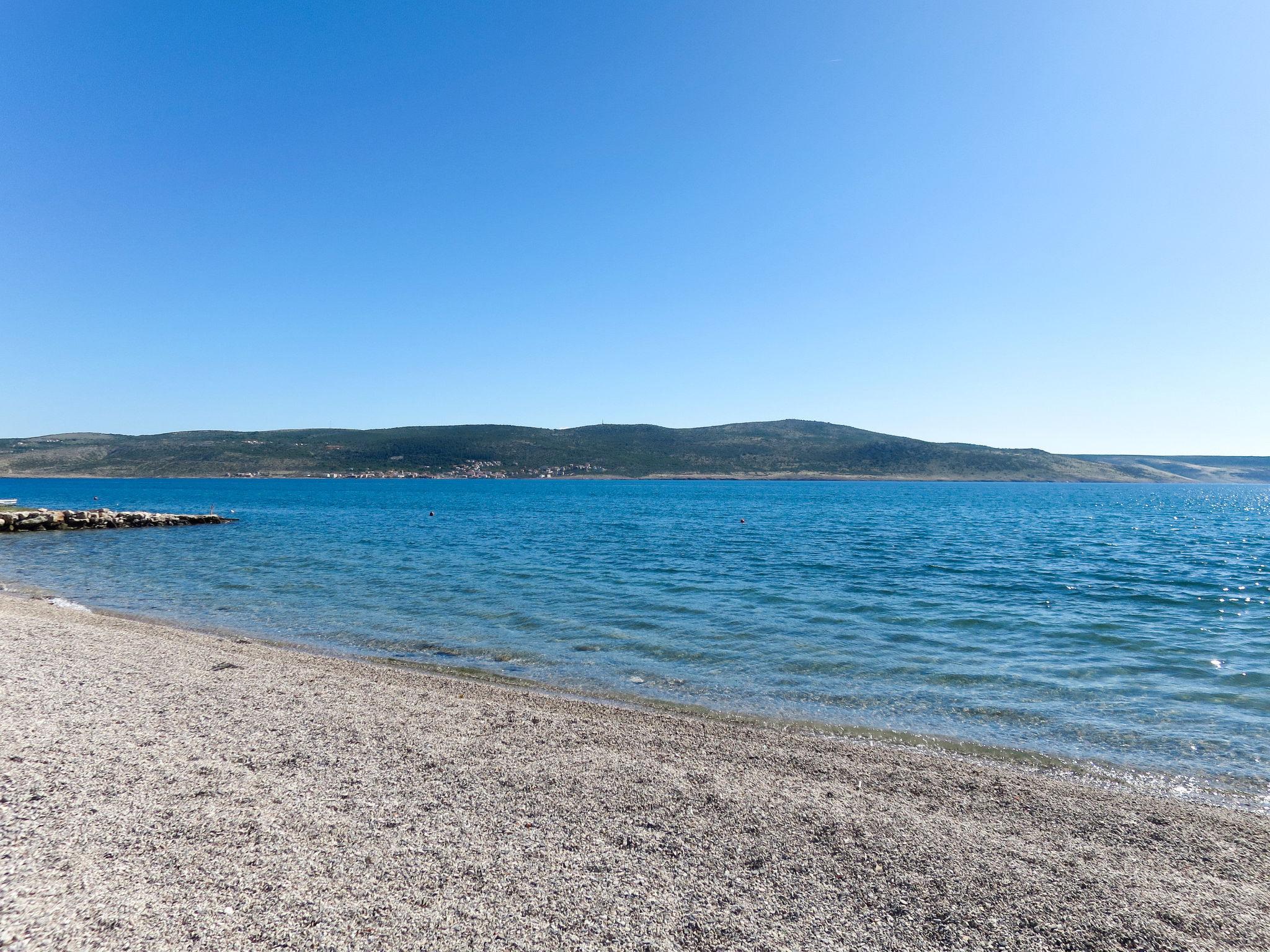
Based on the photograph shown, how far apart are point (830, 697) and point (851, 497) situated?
116306 millimetres

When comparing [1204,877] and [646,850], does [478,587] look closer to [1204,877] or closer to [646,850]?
[646,850]

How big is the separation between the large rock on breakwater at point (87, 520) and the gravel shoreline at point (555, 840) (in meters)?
48.9

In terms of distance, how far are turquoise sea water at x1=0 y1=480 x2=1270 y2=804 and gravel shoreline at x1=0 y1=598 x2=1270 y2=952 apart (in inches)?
105

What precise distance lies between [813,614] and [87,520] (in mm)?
57227

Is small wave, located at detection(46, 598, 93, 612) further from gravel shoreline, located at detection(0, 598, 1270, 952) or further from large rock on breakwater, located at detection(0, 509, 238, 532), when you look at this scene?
large rock on breakwater, located at detection(0, 509, 238, 532)

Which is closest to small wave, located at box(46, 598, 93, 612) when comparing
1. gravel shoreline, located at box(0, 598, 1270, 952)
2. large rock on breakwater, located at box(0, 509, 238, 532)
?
gravel shoreline, located at box(0, 598, 1270, 952)

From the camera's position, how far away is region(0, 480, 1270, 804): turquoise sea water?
39.0 feet

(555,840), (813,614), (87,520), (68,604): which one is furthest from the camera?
(87,520)

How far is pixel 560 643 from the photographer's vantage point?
16641mm

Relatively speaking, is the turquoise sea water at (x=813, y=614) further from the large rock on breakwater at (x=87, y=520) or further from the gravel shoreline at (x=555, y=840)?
the large rock on breakwater at (x=87, y=520)

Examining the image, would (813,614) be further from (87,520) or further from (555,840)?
(87,520)

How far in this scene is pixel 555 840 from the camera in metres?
6.48

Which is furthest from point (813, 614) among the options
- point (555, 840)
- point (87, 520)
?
point (87, 520)

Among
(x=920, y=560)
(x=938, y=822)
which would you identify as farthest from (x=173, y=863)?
(x=920, y=560)
